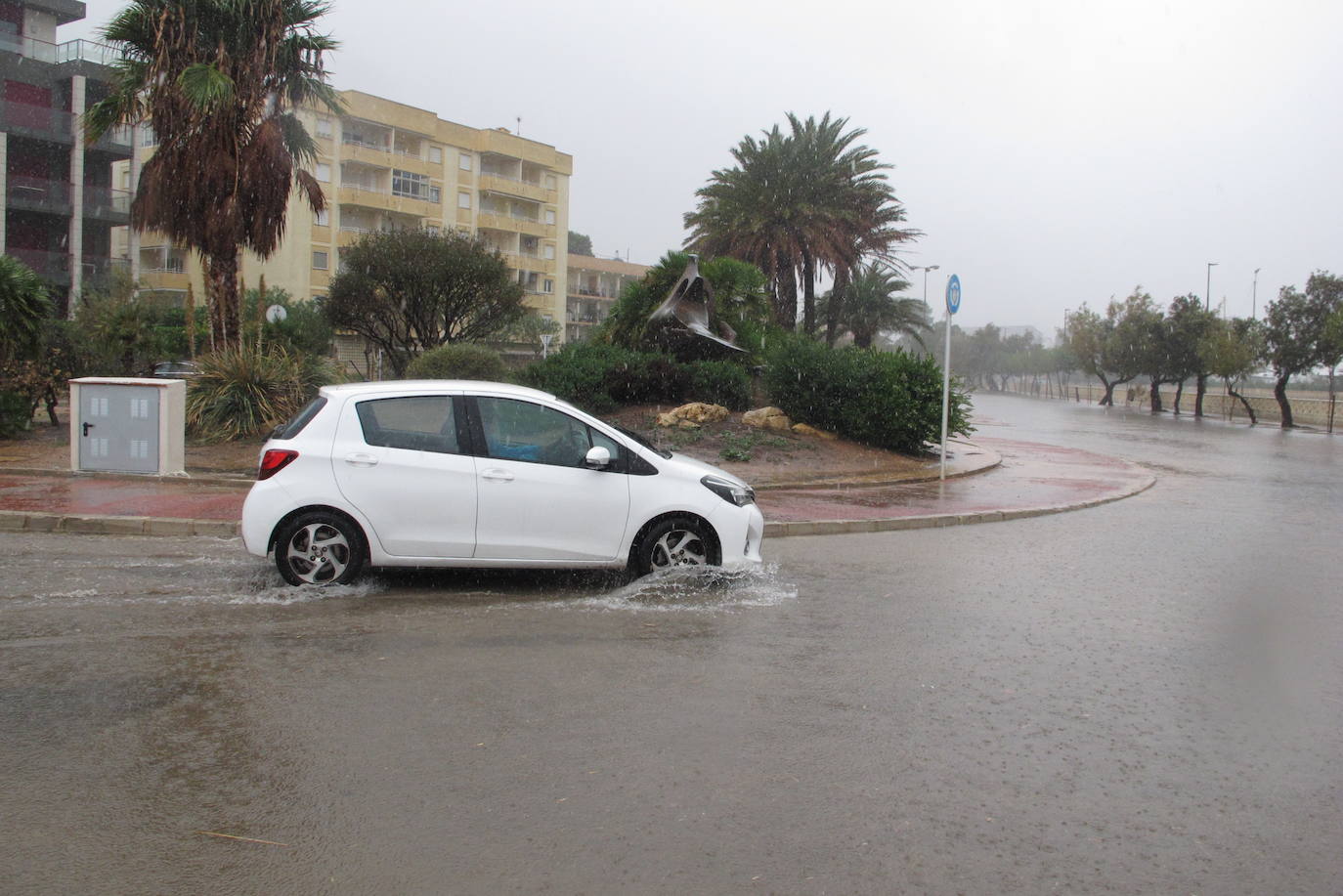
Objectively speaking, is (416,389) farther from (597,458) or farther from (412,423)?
(597,458)

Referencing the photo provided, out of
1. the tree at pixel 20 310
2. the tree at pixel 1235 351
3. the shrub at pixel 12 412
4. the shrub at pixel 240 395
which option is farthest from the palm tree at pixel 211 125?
the tree at pixel 1235 351

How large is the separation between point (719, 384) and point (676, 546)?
41.9ft

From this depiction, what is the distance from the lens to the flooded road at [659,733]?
136 inches

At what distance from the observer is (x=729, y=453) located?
53.2 feet

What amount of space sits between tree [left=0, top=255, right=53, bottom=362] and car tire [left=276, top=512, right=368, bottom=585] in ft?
39.3

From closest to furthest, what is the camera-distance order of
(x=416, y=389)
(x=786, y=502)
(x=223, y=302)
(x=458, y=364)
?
1. (x=416, y=389)
2. (x=786, y=502)
3. (x=223, y=302)
4. (x=458, y=364)

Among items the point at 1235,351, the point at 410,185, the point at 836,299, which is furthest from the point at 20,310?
the point at 1235,351

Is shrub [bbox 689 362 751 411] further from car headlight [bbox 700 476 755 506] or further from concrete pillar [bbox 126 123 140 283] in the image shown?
concrete pillar [bbox 126 123 140 283]

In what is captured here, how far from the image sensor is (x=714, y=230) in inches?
1421

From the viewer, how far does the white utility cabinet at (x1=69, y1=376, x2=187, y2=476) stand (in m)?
12.9

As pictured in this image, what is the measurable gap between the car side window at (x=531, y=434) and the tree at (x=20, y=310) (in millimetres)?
12535

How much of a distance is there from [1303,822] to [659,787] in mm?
2402

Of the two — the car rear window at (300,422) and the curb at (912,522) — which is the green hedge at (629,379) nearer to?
the curb at (912,522)

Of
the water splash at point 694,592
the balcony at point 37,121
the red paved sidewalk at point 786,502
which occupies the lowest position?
the water splash at point 694,592
